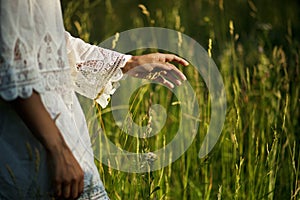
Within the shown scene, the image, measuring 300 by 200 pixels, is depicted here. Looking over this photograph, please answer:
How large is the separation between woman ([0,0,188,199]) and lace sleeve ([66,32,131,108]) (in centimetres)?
23

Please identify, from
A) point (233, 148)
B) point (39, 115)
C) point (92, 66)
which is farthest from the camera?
point (233, 148)

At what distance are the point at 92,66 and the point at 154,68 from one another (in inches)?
6.5

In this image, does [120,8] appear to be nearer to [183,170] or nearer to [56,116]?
[183,170]

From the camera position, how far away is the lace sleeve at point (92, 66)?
185cm

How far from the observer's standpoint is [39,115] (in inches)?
55.6

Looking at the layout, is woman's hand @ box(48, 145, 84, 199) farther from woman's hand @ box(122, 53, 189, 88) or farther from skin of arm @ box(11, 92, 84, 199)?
woman's hand @ box(122, 53, 189, 88)

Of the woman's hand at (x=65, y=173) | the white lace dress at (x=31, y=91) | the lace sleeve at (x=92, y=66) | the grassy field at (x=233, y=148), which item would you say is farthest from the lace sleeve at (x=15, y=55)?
the grassy field at (x=233, y=148)

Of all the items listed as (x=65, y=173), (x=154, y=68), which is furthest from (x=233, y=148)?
(x=65, y=173)

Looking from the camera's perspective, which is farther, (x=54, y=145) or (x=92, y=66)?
(x=92, y=66)

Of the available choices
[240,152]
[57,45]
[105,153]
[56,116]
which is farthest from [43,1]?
[240,152]

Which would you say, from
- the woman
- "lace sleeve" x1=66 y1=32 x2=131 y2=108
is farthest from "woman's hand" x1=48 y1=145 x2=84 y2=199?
"lace sleeve" x1=66 y1=32 x2=131 y2=108

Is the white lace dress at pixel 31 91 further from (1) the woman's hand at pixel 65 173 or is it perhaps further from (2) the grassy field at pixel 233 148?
(2) the grassy field at pixel 233 148

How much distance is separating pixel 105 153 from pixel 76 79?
23.4 inches

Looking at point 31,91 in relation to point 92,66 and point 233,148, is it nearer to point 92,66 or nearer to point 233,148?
point 92,66
